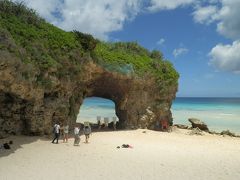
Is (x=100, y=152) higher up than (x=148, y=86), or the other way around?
(x=148, y=86)

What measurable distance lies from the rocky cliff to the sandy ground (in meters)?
1.80

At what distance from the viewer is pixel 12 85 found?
677 inches

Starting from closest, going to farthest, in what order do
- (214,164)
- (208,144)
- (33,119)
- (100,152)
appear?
(214,164), (100,152), (33,119), (208,144)

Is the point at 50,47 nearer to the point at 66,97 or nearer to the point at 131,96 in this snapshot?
the point at 66,97

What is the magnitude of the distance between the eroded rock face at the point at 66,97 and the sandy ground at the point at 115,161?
1250mm

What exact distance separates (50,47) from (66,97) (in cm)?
338

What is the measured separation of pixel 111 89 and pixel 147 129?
14.2 ft

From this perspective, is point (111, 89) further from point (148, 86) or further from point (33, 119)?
point (33, 119)

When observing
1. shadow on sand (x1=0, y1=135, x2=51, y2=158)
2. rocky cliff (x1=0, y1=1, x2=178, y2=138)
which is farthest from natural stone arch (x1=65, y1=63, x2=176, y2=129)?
shadow on sand (x1=0, y1=135, x2=51, y2=158)

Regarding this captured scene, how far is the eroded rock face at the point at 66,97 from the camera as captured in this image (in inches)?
694

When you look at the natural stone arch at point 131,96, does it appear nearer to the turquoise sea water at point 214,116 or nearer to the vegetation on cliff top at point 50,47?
the vegetation on cliff top at point 50,47

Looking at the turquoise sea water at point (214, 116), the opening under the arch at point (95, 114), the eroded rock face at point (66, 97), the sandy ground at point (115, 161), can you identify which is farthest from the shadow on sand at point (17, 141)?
the turquoise sea water at point (214, 116)

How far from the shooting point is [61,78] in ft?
69.8

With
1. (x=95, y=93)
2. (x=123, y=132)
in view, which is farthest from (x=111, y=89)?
(x=123, y=132)
